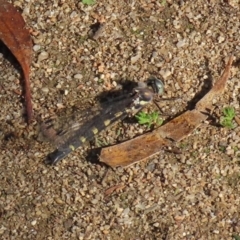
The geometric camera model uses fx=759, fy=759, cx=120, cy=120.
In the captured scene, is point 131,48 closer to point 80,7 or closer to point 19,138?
point 80,7

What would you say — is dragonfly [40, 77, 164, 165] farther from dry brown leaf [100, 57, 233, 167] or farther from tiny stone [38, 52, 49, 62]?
tiny stone [38, 52, 49, 62]

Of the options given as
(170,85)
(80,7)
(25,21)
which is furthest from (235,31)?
(25,21)

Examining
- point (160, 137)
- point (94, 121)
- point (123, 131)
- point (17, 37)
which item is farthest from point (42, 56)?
point (160, 137)

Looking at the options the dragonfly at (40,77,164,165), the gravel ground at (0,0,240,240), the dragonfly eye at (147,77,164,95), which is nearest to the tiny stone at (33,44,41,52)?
the gravel ground at (0,0,240,240)

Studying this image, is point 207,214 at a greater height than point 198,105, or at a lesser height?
lesser

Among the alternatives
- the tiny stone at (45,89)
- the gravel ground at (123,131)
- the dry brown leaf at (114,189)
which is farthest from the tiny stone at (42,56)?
the dry brown leaf at (114,189)

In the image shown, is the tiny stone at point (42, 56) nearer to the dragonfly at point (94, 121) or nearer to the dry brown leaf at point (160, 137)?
the dragonfly at point (94, 121)
